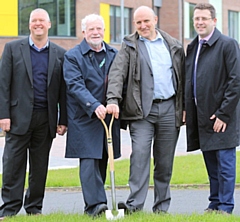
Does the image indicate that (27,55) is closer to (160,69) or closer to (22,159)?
(22,159)

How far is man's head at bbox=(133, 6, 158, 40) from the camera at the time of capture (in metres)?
7.35

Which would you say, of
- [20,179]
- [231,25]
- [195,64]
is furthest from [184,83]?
[231,25]

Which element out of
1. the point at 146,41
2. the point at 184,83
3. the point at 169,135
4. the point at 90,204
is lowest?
the point at 90,204

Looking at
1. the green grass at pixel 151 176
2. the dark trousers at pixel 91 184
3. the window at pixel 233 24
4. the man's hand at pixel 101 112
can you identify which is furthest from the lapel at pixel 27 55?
the window at pixel 233 24

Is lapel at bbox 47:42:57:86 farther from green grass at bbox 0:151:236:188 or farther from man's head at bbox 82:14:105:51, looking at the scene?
green grass at bbox 0:151:236:188

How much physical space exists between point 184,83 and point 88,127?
121cm

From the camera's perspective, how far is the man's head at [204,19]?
7.33 meters

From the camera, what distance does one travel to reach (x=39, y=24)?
7363 mm

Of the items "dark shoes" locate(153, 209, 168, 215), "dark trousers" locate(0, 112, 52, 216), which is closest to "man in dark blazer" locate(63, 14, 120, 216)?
"dark trousers" locate(0, 112, 52, 216)

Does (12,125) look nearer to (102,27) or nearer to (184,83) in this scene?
(102,27)

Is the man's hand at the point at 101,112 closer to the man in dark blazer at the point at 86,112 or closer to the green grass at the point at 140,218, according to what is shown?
the man in dark blazer at the point at 86,112

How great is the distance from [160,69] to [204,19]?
28.8 inches

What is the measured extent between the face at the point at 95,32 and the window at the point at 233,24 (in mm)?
51932

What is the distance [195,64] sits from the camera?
743cm
